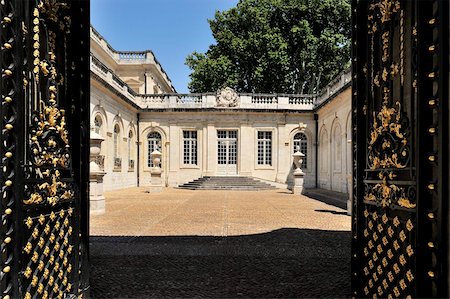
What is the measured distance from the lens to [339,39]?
26.7 meters

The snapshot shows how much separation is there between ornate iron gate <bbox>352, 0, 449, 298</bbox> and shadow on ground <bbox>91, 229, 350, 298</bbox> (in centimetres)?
101

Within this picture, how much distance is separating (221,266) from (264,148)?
20.8 m

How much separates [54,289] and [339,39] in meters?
27.8

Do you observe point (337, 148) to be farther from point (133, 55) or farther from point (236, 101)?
point (133, 55)

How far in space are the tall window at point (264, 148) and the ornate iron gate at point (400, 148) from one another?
2184 cm

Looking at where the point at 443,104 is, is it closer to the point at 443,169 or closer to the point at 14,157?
the point at 443,169

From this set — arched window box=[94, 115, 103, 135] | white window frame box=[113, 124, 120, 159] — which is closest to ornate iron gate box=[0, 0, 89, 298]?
arched window box=[94, 115, 103, 135]

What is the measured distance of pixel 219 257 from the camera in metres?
5.13

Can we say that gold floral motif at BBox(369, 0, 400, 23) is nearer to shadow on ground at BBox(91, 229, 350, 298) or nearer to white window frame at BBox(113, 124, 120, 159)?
shadow on ground at BBox(91, 229, 350, 298)

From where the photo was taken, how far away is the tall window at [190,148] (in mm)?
25359

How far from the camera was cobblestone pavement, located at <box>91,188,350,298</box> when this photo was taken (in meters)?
3.87

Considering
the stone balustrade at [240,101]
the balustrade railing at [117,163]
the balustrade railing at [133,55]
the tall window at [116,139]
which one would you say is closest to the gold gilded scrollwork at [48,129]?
the balustrade railing at [117,163]

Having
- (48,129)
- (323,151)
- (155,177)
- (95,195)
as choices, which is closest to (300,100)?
(323,151)

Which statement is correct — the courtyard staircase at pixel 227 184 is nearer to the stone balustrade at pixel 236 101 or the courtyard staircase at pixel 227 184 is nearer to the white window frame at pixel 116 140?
the white window frame at pixel 116 140
